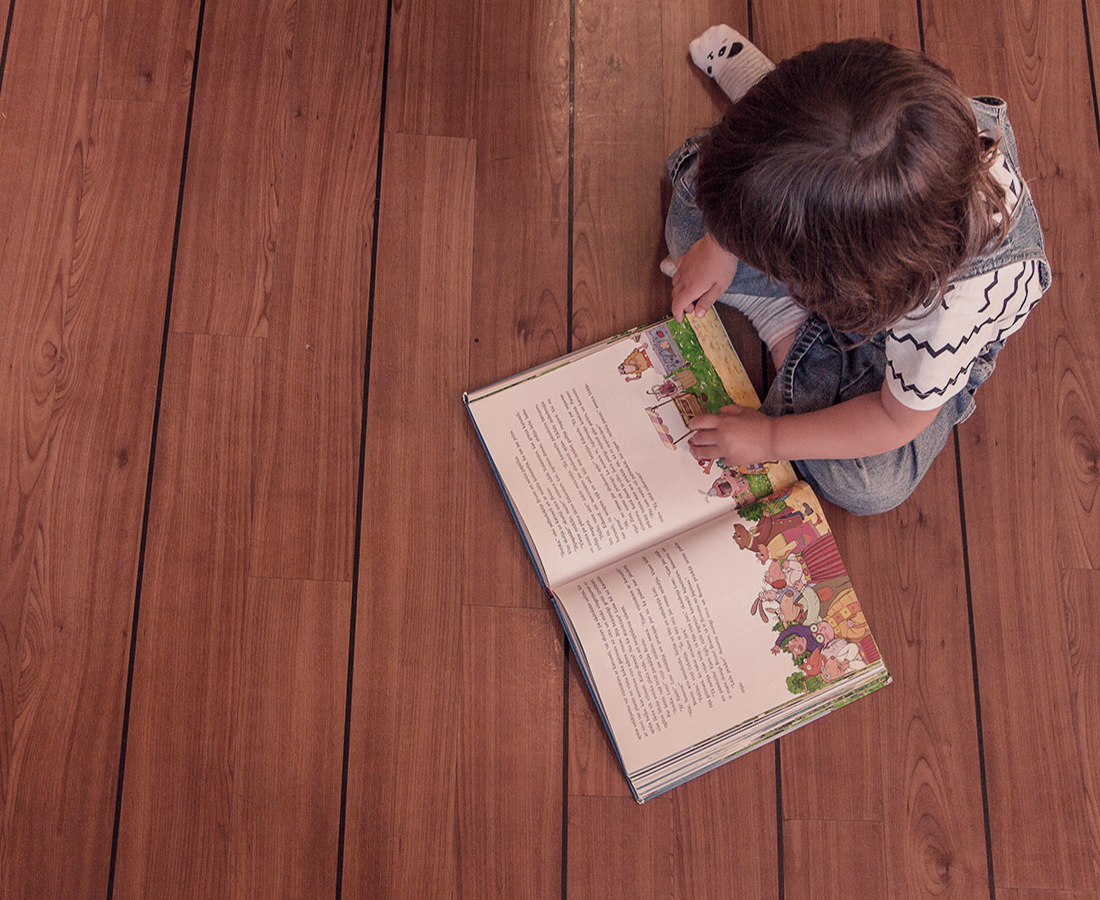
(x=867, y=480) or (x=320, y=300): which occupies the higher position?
(x=320, y=300)

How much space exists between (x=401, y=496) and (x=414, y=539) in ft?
0.14

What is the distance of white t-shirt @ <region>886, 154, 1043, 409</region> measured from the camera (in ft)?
1.94

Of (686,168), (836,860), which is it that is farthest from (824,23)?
(836,860)

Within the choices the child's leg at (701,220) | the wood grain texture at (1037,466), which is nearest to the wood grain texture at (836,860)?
the wood grain texture at (1037,466)

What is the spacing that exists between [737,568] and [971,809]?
12.1 inches

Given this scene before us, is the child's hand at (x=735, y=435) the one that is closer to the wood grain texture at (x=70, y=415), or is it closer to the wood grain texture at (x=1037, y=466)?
the wood grain texture at (x=1037, y=466)

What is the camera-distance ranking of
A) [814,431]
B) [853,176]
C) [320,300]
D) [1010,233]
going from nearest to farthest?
1. [853,176]
2. [1010,233]
3. [814,431]
4. [320,300]

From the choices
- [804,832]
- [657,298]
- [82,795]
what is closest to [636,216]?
[657,298]

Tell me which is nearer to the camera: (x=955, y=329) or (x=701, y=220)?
(x=955, y=329)

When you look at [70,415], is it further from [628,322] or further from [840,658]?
[840,658]

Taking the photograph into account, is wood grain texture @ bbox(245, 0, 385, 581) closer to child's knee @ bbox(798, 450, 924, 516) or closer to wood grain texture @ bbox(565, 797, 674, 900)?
wood grain texture @ bbox(565, 797, 674, 900)

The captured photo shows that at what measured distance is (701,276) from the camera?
2.47ft

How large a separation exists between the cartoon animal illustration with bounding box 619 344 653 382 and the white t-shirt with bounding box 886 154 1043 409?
0.76 feet

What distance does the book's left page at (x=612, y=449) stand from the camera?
Result: 779mm
